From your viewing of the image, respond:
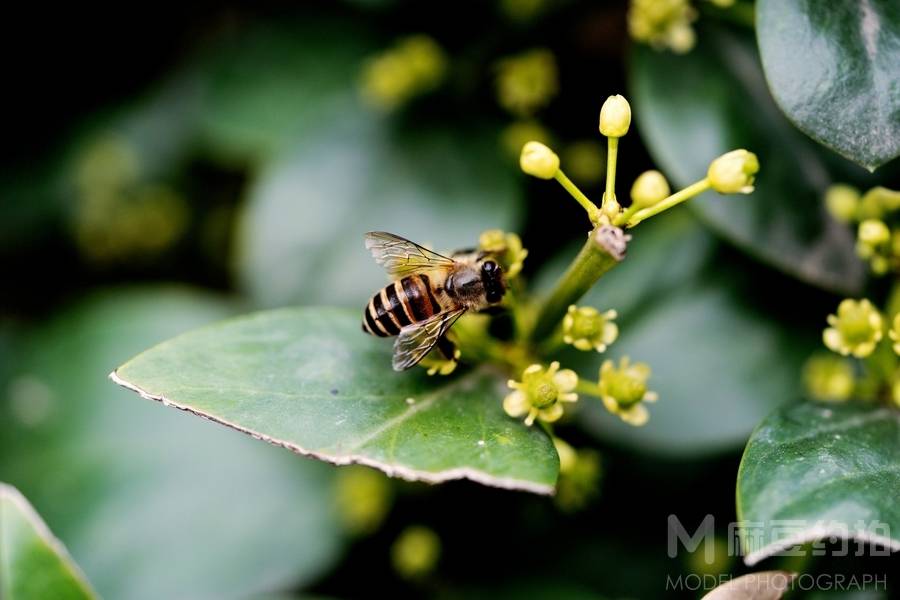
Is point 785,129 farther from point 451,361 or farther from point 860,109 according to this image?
point 451,361

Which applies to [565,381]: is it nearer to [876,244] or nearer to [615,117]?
[615,117]

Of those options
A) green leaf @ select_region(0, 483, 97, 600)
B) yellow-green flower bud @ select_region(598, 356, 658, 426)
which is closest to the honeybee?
yellow-green flower bud @ select_region(598, 356, 658, 426)

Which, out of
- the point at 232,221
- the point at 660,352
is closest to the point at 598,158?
the point at 660,352

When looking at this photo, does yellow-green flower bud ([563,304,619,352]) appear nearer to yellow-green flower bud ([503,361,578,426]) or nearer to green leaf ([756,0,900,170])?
yellow-green flower bud ([503,361,578,426])

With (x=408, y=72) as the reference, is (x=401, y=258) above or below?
below

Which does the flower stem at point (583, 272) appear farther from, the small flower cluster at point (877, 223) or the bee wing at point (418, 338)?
the small flower cluster at point (877, 223)

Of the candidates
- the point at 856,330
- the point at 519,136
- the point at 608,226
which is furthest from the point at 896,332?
the point at 519,136
